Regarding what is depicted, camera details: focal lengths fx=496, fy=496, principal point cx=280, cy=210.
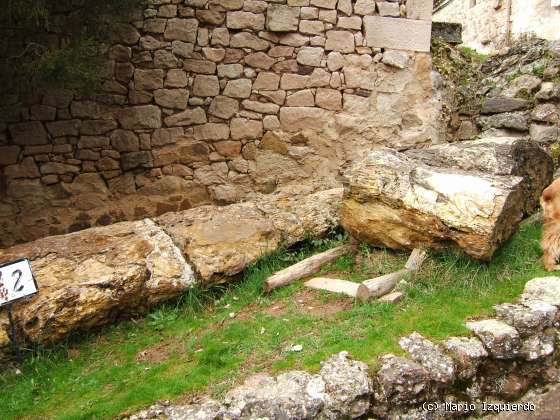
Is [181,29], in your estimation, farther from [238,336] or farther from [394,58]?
[238,336]

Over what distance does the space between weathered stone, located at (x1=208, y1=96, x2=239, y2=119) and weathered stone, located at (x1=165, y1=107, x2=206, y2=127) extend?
116 mm

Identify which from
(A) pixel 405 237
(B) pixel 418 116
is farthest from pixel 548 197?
(B) pixel 418 116

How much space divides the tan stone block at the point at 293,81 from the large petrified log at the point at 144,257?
4.73ft

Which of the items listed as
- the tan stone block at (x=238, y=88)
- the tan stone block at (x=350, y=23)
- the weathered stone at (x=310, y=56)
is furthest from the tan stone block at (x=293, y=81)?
the tan stone block at (x=350, y=23)

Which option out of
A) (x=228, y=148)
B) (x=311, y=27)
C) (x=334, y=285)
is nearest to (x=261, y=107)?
(x=228, y=148)

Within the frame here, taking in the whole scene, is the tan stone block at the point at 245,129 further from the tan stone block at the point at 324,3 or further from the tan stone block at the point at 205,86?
the tan stone block at the point at 324,3

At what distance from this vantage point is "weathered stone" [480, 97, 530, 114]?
6.11 meters

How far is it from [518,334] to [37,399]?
10.4ft

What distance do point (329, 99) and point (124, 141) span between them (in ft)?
8.11

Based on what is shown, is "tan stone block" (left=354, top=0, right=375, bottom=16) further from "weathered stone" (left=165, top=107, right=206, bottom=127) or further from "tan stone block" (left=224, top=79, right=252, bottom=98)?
"weathered stone" (left=165, top=107, right=206, bottom=127)

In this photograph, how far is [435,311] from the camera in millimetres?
3500

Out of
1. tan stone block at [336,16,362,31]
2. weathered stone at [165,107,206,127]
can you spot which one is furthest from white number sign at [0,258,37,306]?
tan stone block at [336,16,362,31]

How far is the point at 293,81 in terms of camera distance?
5.94 meters

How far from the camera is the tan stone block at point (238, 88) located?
228 inches
